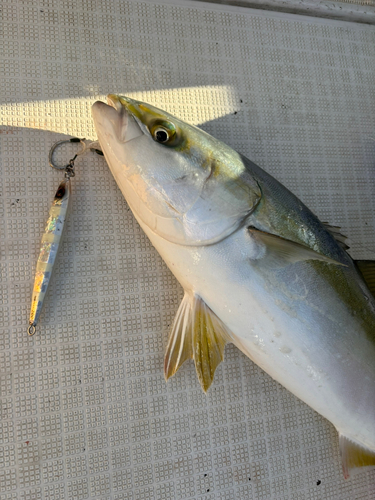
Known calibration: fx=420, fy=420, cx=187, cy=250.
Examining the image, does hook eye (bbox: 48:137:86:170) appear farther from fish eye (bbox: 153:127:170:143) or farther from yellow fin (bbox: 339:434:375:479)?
yellow fin (bbox: 339:434:375:479)

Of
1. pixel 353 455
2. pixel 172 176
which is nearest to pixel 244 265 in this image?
pixel 172 176

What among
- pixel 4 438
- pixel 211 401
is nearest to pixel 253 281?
pixel 211 401

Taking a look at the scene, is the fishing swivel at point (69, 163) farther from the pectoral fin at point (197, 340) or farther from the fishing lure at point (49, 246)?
the pectoral fin at point (197, 340)

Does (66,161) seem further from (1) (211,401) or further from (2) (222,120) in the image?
(1) (211,401)

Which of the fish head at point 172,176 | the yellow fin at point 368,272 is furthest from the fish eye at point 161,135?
the yellow fin at point 368,272

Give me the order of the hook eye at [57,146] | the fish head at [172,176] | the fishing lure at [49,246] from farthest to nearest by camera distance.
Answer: the hook eye at [57,146]
the fishing lure at [49,246]
the fish head at [172,176]

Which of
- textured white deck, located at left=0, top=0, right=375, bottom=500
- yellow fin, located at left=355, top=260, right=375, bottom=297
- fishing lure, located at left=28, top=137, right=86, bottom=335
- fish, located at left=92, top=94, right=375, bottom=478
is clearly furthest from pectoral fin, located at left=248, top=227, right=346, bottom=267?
fishing lure, located at left=28, top=137, right=86, bottom=335
